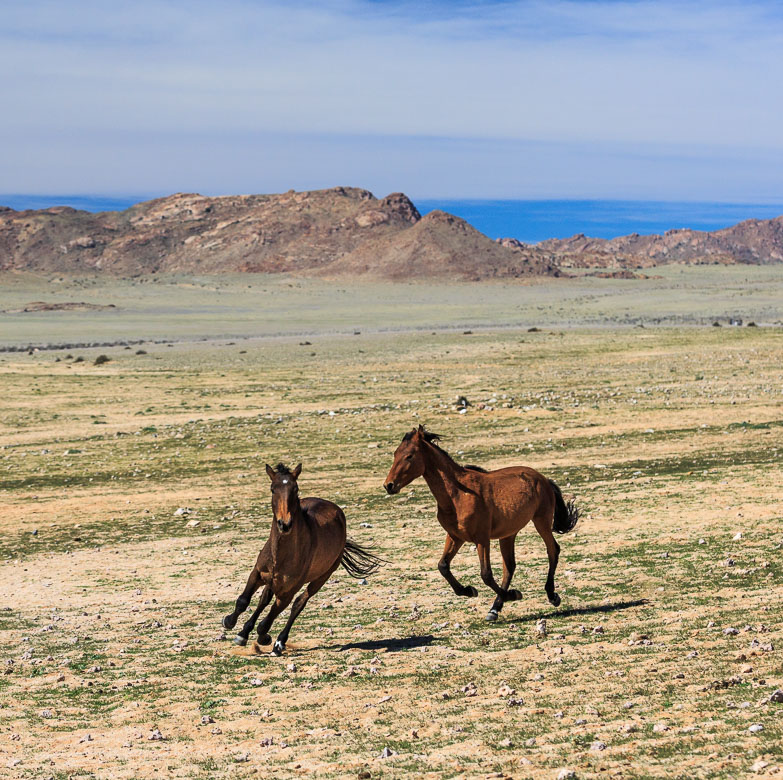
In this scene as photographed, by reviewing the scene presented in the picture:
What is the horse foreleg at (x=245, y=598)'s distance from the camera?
1233 cm

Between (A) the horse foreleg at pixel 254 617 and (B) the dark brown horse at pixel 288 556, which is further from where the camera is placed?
(A) the horse foreleg at pixel 254 617

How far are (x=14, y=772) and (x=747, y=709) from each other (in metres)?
5.95

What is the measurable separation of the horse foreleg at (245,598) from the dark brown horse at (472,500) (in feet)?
6.10

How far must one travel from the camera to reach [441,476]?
13281 mm

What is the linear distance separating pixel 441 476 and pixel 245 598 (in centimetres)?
277

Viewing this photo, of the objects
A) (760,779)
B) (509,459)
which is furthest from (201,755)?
(509,459)

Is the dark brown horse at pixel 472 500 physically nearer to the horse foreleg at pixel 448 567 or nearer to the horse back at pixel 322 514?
the horse foreleg at pixel 448 567

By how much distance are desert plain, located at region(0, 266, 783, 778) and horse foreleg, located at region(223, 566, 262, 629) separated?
1.27ft

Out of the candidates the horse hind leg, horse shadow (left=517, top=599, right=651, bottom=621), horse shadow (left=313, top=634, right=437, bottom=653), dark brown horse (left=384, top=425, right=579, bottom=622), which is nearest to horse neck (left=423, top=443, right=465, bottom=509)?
dark brown horse (left=384, top=425, right=579, bottom=622)

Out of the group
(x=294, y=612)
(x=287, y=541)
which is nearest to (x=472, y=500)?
(x=287, y=541)

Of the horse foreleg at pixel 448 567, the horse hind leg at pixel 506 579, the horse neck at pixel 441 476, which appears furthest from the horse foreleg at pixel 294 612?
the horse hind leg at pixel 506 579

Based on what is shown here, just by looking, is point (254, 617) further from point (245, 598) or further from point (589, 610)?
point (589, 610)

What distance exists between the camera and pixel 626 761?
26.0 feet

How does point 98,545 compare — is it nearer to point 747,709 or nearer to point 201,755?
point 201,755
